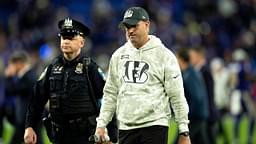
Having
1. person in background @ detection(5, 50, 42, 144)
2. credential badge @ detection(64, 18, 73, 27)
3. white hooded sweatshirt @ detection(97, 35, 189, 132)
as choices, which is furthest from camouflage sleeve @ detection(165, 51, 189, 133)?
person in background @ detection(5, 50, 42, 144)

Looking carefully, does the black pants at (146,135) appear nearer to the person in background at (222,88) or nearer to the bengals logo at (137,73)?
the bengals logo at (137,73)

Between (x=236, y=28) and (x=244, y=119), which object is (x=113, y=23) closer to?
(x=236, y=28)

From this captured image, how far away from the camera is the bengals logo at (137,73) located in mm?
8875

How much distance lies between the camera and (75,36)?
9.63m

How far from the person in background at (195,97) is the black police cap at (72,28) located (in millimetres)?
3976

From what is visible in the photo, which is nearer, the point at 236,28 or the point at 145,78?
the point at 145,78

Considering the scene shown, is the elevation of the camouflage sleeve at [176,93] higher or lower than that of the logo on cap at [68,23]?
lower

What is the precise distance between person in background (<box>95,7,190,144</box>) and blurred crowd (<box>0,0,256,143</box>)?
1178 cm

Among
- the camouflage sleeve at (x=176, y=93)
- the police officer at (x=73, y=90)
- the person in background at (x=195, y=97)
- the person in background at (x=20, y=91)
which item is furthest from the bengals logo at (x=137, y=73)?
the person in background at (x=20, y=91)

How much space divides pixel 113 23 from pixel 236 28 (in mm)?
3659

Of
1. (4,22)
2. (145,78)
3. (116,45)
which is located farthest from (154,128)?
(4,22)

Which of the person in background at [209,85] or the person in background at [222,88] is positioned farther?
the person in background at [222,88]

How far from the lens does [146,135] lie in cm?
883

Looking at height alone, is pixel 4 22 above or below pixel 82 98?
above
